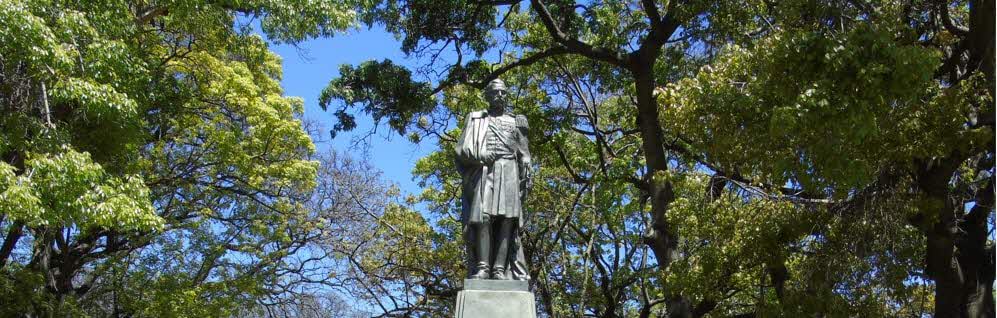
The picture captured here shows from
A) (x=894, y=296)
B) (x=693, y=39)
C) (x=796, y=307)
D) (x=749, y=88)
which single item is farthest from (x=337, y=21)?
(x=894, y=296)

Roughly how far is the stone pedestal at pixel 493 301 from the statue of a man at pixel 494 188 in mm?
181

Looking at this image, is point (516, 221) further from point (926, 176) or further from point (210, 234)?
point (210, 234)

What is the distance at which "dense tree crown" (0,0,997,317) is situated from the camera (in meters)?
9.20

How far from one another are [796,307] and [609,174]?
512 centimetres

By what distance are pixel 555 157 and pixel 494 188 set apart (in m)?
9.18

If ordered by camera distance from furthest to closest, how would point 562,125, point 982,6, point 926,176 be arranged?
point 562,125 → point 926,176 → point 982,6

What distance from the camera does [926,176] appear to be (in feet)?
33.2

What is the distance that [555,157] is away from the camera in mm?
16266

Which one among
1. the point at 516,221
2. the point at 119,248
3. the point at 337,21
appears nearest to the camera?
the point at 516,221

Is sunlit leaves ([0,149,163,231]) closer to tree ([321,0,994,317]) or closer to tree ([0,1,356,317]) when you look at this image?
tree ([0,1,356,317])

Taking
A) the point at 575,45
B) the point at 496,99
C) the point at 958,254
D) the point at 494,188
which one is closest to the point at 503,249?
the point at 494,188

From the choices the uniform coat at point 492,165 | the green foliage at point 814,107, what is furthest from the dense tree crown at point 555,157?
the uniform coat at point 492,165

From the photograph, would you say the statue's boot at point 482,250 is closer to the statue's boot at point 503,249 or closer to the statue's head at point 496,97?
the statue's boot at point 503,249

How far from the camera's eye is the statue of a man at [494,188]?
7.05 meters
